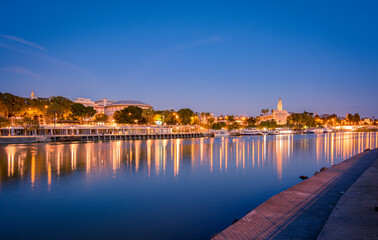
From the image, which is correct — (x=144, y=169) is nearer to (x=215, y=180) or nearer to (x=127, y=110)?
(x=215, y=180)

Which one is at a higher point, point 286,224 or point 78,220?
point 286,224

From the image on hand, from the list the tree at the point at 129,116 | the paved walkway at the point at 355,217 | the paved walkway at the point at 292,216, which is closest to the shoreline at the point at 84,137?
the tree at the point at 129,116

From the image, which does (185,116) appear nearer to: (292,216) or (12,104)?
(12,104)

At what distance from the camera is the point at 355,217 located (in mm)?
7500

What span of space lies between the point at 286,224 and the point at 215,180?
13102 mm

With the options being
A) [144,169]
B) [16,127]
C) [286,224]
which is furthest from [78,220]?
[16,127]

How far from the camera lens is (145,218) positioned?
1220cm

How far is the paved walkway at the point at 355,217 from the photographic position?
6324 millimetres

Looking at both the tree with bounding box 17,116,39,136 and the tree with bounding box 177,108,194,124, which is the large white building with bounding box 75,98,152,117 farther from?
the tree with bounding box 17,116,39,136

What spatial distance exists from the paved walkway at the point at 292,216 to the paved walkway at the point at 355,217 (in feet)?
1.58

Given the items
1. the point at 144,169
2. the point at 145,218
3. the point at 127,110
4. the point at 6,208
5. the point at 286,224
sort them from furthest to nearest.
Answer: the point at 127,110
the point at 144,169
the point at 6,208
the point at 145,218
the point at 286,224

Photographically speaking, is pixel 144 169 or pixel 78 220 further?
pixel 144 169

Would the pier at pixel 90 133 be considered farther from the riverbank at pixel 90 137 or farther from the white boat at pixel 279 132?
the white boat at pixel 279 132

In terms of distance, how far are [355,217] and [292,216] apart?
77.5 inches
